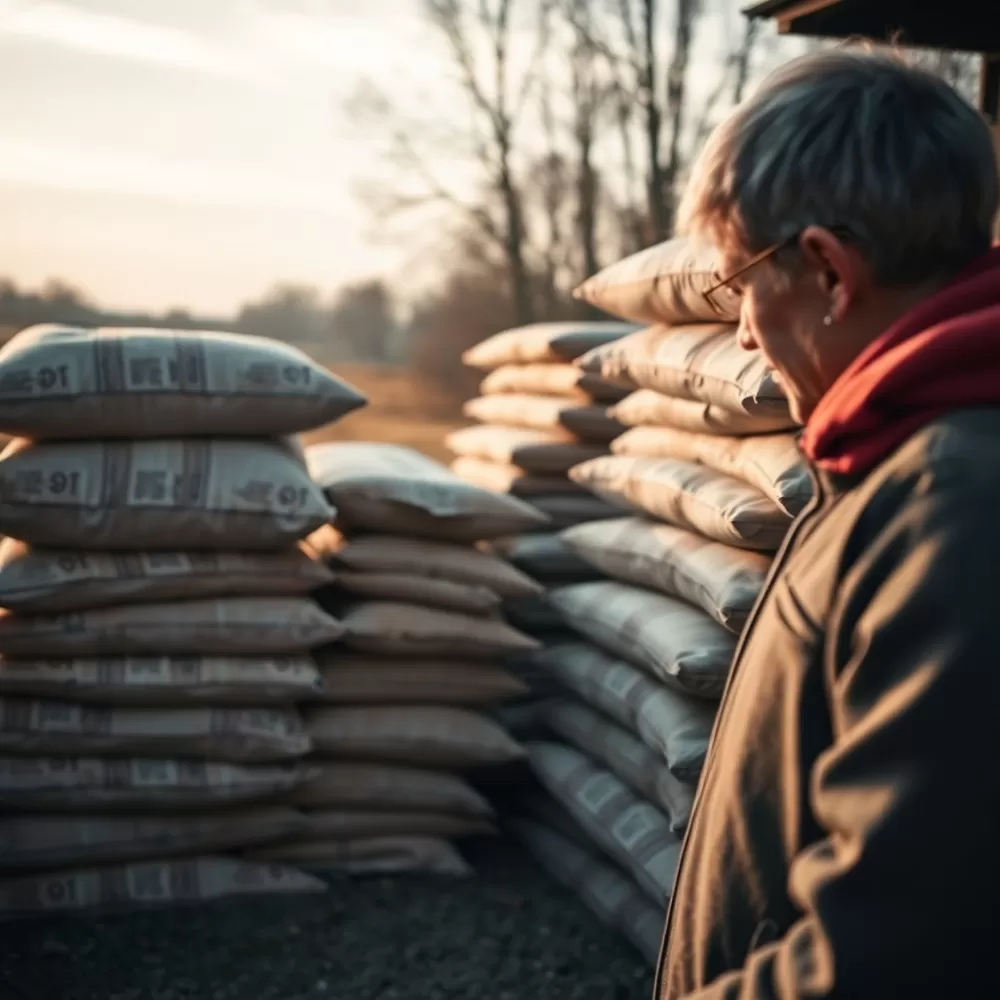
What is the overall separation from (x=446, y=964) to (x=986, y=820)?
2246 millimetres

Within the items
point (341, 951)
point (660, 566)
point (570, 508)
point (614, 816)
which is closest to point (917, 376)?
point (660, 566)

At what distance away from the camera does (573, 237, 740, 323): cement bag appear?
118 inches

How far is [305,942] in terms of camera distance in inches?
123

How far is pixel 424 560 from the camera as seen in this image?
3.54 metres

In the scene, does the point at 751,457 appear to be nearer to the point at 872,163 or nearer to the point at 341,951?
the point at 341,951

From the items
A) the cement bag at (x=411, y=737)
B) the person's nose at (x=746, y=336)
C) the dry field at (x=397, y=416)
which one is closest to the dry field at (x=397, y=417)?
the dry field at (x=397, y=416)

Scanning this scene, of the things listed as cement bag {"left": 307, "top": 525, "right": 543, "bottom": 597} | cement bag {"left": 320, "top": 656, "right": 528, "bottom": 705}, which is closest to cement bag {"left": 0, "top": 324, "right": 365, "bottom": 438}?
cement bag {"left": 307, "top": 525, "right": 543, "bottom": 597}

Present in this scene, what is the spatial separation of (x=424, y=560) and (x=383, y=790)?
571 mm

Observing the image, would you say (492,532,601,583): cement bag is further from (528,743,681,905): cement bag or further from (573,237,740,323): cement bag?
(573,237,740,323): cement bag

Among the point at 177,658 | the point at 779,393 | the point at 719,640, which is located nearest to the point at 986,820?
the point at 779,393

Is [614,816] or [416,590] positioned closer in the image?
[614,816]

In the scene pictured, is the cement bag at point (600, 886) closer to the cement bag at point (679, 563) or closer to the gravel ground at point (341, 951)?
the gravel ground at point (341, 951)

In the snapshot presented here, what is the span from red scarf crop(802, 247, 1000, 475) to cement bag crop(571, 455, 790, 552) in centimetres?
154

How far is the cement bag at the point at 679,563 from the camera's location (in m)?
2.68
